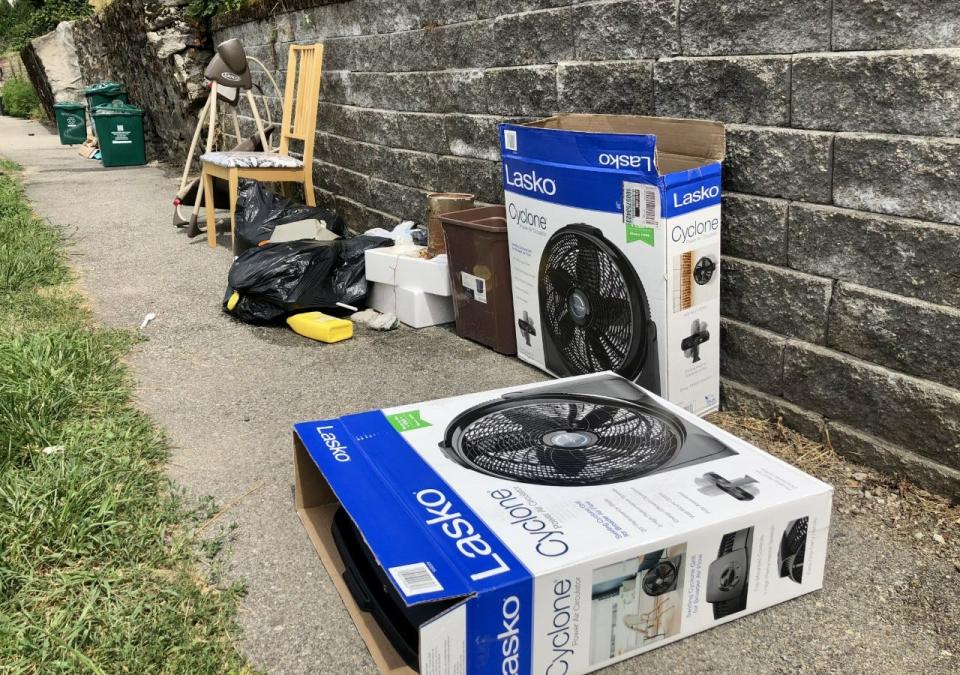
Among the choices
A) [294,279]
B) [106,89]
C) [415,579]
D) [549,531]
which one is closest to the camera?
[415,579]

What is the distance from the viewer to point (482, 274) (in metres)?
3.80

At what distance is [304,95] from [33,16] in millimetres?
23283

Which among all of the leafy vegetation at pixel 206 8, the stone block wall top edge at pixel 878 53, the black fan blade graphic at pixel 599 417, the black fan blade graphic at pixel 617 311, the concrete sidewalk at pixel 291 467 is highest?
the leafy vegetation at pixel 206 8

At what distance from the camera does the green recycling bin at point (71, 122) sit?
1305 cm

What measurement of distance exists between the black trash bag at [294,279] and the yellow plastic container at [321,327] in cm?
8

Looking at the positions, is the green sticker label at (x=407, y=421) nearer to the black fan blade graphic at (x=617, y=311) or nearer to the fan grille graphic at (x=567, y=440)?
the fan grille graphic at (x=567, y=440)

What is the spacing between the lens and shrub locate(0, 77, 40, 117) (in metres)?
19.5

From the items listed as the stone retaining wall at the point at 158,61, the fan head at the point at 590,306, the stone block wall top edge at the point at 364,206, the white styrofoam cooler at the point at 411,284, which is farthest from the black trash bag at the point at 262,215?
the stone retaining wall at the point at 158,61

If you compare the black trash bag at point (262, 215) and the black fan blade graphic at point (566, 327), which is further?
the black trash bag at point (262, 215)

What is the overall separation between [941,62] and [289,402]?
248 centimetres

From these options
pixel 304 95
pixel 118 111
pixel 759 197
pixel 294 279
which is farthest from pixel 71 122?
pixel 759 197

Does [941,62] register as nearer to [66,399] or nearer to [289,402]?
[289,402]

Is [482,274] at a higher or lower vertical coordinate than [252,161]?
lower

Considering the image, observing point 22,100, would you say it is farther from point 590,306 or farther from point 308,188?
point 590,306
